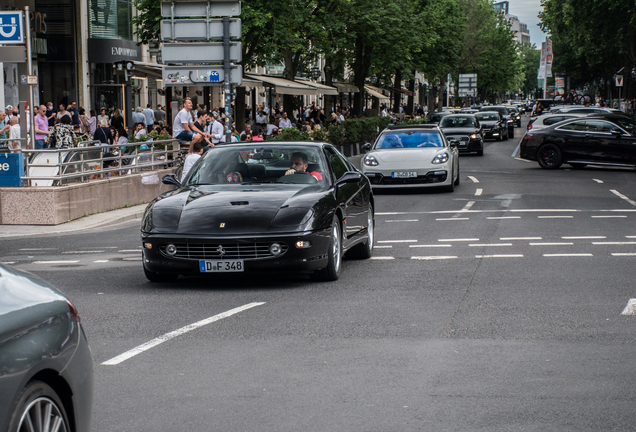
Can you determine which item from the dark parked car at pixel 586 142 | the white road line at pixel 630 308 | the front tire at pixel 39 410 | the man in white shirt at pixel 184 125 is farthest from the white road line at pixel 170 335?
the dark parked car at pixel 586 142

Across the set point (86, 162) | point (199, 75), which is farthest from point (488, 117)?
point (86, 162)

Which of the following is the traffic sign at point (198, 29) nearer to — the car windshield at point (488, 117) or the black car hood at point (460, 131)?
the black car hood at point (460, 131)

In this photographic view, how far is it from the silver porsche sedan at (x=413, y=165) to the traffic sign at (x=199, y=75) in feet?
11.3

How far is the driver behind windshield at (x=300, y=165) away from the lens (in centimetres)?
1024

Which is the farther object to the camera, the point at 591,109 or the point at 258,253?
the point at 591,109

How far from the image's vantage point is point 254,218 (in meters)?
8.98

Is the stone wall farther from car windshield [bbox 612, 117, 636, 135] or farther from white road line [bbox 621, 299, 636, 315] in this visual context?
car windshield [bbox 612, 117, 636, 135]

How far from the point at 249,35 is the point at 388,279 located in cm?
2378

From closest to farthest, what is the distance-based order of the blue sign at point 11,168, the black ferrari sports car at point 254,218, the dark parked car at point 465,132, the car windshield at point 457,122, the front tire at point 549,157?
the black ferrari sports car at point 254,218
the blue sign at point 11,168
the front tire at point 549,157
the dark parked car at point 465,132
the car windshield at point 457,122

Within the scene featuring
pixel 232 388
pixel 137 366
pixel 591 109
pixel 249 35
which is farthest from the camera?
pixel 591 109

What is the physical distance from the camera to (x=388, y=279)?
9.73 meters

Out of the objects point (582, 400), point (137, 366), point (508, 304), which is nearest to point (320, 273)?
point (508, 304)

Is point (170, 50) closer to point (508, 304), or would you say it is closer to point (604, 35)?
point (508, 304)

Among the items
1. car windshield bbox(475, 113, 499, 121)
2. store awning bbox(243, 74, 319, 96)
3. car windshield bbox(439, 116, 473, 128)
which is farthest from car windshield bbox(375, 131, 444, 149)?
car windshield bbox(475, 113, 499, 121)
